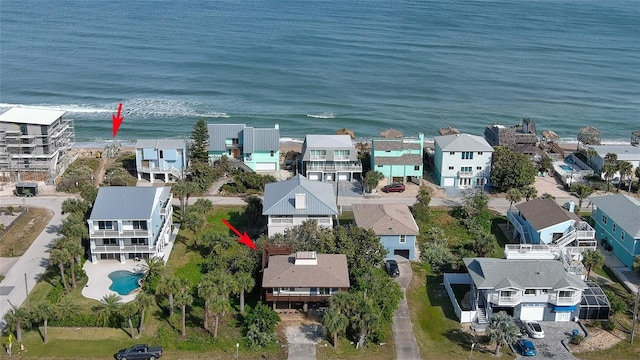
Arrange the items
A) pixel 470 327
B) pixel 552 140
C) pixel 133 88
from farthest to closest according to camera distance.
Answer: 1. pixel 133 88
2. pixel 552 140
3. pixel 470 327

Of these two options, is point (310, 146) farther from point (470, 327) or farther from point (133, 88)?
point (133, 88)

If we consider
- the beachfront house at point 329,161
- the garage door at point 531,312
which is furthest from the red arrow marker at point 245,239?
the garage door at point 531,312

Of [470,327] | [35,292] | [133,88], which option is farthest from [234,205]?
[133,88]

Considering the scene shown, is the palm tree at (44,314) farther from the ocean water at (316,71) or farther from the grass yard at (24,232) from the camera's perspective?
the ocean water at (316,71)

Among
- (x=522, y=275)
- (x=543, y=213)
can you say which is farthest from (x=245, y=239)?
(x=543, y=213)

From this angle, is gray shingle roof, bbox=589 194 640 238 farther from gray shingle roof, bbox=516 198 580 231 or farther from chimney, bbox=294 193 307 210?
chimney, bbox=294 193 307 210

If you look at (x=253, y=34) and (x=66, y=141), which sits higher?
(x=253, y=34)
